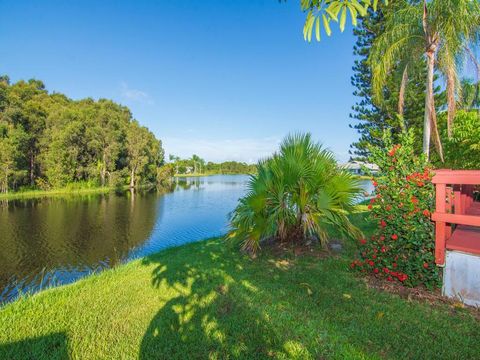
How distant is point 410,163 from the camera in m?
3.85

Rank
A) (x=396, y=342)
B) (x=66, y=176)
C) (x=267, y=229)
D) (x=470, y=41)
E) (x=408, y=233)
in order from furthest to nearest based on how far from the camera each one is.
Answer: (x=66, y=176)
(x=470, y=41)
(x=267, y=229)
(x=408, y=233)
(x=396, y=342)

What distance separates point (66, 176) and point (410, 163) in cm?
3708

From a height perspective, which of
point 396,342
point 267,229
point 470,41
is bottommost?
point 396,342

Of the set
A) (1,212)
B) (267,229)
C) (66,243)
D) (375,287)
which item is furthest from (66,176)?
(375,287)

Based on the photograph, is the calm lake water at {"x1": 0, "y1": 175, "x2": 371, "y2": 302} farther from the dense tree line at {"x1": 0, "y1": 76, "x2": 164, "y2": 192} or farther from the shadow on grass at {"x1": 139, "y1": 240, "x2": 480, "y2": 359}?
the dense tree line at {"x1": 0, "y1": 76, "x2": 164, "y2": 192}

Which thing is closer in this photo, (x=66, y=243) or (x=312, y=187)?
(x=312, y=187)

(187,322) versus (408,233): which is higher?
(408,233)

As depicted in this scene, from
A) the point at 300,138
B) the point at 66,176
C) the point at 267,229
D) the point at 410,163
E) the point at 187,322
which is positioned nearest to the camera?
the point at 187,322

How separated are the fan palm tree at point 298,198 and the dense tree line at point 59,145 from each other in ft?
104

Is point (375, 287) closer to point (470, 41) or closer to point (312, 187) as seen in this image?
point (312, 187)

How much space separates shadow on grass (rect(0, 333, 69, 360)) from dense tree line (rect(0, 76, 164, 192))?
104 ft

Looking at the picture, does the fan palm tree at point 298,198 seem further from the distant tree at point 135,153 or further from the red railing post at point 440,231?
the distant tree at point 135,153

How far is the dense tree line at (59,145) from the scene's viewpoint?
94.0 feet

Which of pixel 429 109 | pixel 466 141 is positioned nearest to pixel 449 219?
pixel 429 109
